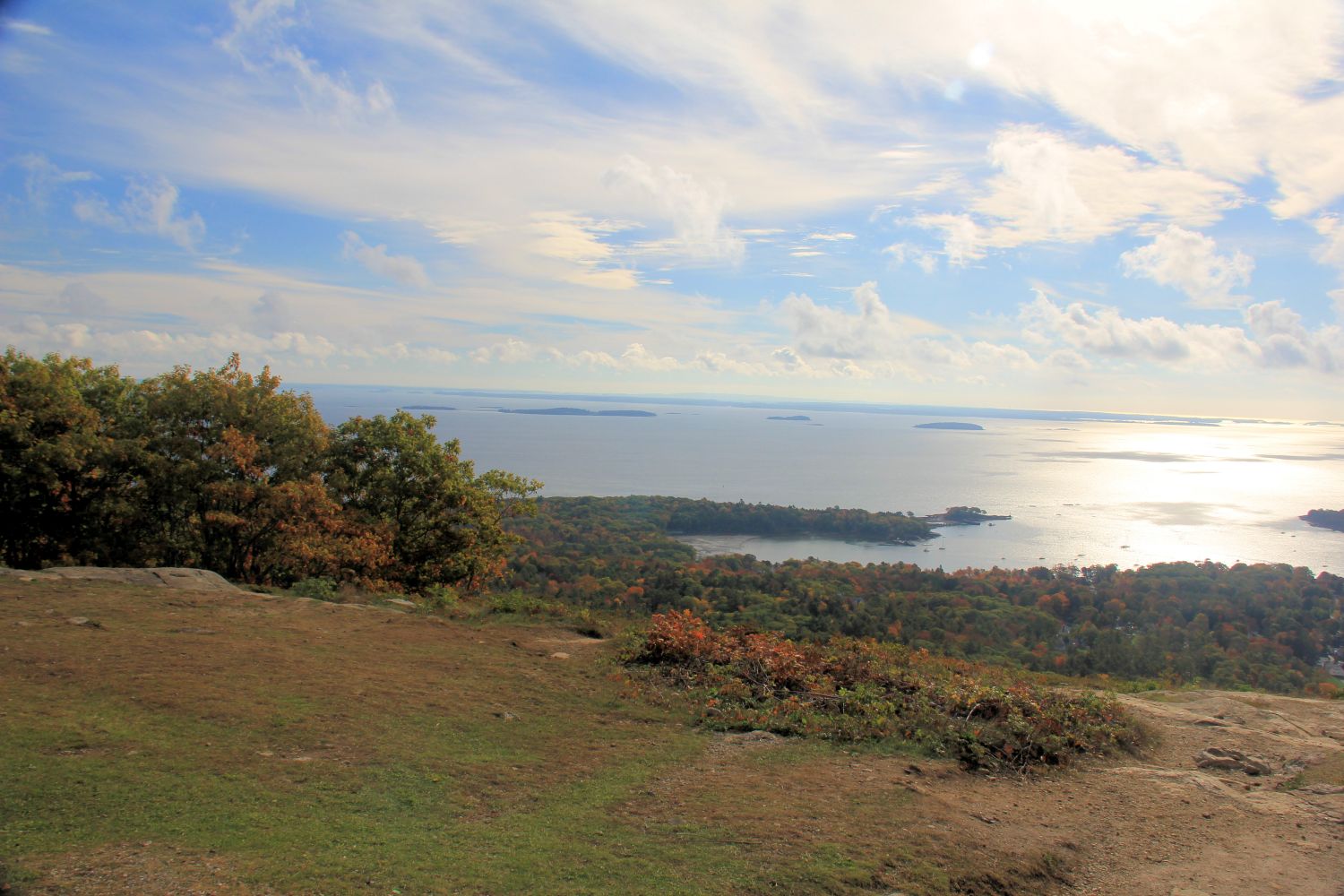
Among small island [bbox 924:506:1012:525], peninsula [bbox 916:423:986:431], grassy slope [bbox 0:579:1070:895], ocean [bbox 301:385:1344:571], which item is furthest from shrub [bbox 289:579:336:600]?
peninsula [bbox 916:423:986:431]

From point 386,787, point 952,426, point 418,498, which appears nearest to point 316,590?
point 418,498

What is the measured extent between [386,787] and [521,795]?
900 millimetres

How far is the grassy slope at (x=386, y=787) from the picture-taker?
388 cm

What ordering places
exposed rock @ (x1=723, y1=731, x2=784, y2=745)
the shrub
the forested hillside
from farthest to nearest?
the forested hillside → the shrub → exposed rock @ (x1=723, y1=731, x2=784, y2=745)

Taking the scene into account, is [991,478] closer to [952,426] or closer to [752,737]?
[752,737]

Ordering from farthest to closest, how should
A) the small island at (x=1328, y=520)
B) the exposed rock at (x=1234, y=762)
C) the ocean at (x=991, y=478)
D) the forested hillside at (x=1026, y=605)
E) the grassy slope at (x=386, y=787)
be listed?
the small island at (x=1328, y=520) → the ocean at (x=991, y=478) → the forested hillside at (x=1026, y=605) → the exposed rock at (x=1234, y=762) → the grassy slope at (x=386, y=787)

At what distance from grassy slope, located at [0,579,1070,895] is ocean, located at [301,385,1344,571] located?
86.4 ft

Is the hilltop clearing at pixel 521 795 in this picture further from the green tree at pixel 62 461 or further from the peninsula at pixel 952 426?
the peninsula at pixel 952 426

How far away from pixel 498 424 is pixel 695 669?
139 meters

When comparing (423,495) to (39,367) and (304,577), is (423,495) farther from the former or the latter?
(39,367)

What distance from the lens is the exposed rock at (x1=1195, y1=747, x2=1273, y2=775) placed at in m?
6.88

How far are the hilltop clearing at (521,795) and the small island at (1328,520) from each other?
180 feet

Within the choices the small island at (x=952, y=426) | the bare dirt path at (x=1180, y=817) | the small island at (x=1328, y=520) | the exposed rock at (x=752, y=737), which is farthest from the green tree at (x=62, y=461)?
the small island at (x=952, y=426)

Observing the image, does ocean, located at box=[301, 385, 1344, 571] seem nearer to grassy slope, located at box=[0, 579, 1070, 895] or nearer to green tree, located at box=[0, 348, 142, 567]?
green tree, located at box=[0, 348, 142, 567]
